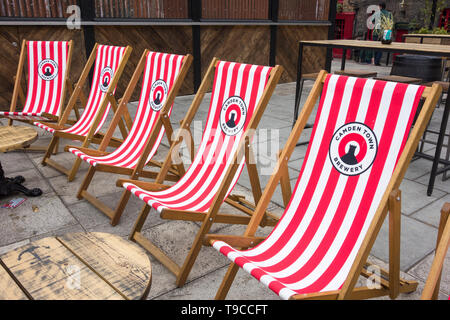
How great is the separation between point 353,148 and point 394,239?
0.50 meters

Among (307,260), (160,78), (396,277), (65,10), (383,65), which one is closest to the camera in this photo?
(396,277)

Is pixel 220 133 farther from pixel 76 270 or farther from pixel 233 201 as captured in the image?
pixel 76 270

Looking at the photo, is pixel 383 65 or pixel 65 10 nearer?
pixel 65 10

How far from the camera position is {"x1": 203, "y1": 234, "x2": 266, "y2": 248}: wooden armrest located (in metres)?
1.70

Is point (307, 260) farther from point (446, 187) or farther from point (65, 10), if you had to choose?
point (65, 10)

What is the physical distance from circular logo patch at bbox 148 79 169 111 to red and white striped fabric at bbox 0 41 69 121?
5.29ft

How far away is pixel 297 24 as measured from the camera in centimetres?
827

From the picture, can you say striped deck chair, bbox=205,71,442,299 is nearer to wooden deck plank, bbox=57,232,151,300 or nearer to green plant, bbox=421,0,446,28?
wooden deck plank, bbox=57,232,151,300

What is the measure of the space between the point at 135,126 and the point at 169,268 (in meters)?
1.58

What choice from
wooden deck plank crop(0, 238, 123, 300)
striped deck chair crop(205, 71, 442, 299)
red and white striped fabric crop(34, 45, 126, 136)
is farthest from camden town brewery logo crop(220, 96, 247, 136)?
red and white striped fabric crop(34, 45, 126, 136)

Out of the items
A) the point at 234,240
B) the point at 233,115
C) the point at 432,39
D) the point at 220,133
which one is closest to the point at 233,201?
the point at 220,133

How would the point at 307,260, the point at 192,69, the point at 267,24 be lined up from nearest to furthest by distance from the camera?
the point at 307,260 → the point at 192,69 → the point at 267,24

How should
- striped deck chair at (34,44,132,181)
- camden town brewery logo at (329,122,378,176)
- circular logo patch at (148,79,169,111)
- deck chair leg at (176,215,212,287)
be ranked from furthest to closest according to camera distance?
striped deck chair at (34,44,132,181)
circular logo patch at (148,79,169,111)
deck chair leg at (176,215,212,287)
camden town brewery logo at (329,122,378,176)
